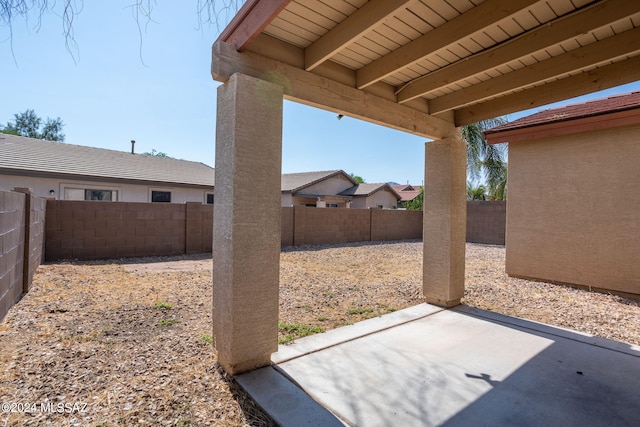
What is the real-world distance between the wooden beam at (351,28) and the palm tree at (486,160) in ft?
48.5

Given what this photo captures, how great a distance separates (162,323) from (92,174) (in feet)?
35.7

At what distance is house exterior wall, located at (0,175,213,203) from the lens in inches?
427

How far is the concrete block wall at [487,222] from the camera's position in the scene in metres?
13.4

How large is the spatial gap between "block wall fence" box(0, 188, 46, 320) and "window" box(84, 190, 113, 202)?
793 centimetres

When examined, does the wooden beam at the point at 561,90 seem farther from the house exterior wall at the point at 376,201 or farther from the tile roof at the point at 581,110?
the house exterior wall at the point at 376,201

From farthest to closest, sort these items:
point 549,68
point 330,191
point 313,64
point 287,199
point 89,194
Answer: point 330,191, point 287,199, point 89,194, point 549,68, point 313,64

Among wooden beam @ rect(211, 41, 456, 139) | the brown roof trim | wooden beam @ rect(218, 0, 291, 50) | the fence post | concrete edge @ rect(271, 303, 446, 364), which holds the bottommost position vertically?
concrete edge @ rect(271, 303, 446, 364)

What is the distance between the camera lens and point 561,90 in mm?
3449

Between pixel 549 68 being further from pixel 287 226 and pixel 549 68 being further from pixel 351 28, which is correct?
pixel 287 226

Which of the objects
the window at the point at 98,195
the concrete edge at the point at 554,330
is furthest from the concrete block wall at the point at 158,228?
the concrete edge at the point at 554,330

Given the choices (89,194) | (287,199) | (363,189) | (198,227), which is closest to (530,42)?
(198,227)

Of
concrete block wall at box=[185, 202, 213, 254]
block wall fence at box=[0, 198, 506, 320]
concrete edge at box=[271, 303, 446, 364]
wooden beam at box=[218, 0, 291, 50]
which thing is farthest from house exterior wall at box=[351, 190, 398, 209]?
wooden beam at box=[218, 0, 291, 50]

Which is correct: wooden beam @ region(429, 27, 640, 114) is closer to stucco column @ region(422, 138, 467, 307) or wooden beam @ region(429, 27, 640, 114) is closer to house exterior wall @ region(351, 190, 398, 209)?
stucco column @ region(422, 138, 467, 307)

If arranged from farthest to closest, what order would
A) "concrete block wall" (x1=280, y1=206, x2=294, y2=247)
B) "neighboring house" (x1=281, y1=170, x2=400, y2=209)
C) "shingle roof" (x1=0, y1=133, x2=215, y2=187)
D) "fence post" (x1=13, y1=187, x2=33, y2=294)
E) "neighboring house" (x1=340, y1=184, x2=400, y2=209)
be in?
1. "neighboring house" (x1=340, y1=184, x2=400, y2=209)
2. "neighboring house" (x1=281, y1=170, x2=400, y2=209)
3. "concrete block wall" (x1=280, y1=206, x2=294, y2=247)
4. "shingle roof" (x1=0, y1=133, x2=215, y2=187)
5. "fence post" (x1=13, y1=187, x2=33, y2=294)
